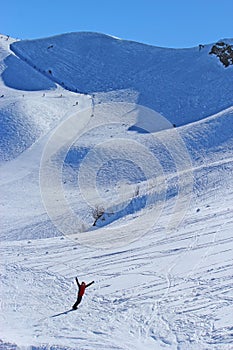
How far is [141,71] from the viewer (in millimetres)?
52844

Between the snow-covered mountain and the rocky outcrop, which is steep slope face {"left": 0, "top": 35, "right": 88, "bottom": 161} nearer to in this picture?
the snow-covered mountain

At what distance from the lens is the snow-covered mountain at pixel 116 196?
10.9 m

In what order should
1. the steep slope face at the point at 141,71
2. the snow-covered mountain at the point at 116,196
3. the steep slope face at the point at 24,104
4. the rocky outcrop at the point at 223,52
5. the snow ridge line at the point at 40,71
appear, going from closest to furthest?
the snow-covered mountain at the point at 116,196 → the steep slope face at the point at 24,104 → the steep slope face at the point at 141,71 → the rocky outcrop at the point at 223,52 → the snow ridge line at the point at 40,71

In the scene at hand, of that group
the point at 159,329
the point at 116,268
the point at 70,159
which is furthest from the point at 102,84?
the point at 159,329

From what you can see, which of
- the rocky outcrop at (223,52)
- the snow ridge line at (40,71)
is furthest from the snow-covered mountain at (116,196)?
the rocky outcrop at (223,52)

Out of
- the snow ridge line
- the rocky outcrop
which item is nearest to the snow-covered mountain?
the snow ridge line

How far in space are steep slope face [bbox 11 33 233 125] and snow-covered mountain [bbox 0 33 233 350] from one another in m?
0.23

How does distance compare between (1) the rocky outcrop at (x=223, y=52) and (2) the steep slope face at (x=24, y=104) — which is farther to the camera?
(1) the rocky outcrop at (x=223, y=52)

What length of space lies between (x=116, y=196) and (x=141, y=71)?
30.6m

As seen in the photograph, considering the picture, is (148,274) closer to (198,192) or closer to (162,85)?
(198,192)

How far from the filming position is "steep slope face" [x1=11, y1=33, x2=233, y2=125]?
42656 mm

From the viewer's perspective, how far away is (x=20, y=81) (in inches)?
1966

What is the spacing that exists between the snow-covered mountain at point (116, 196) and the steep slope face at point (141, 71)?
230mm

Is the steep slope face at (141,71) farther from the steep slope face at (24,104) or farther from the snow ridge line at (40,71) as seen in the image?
the steep slope face at (24,104)
